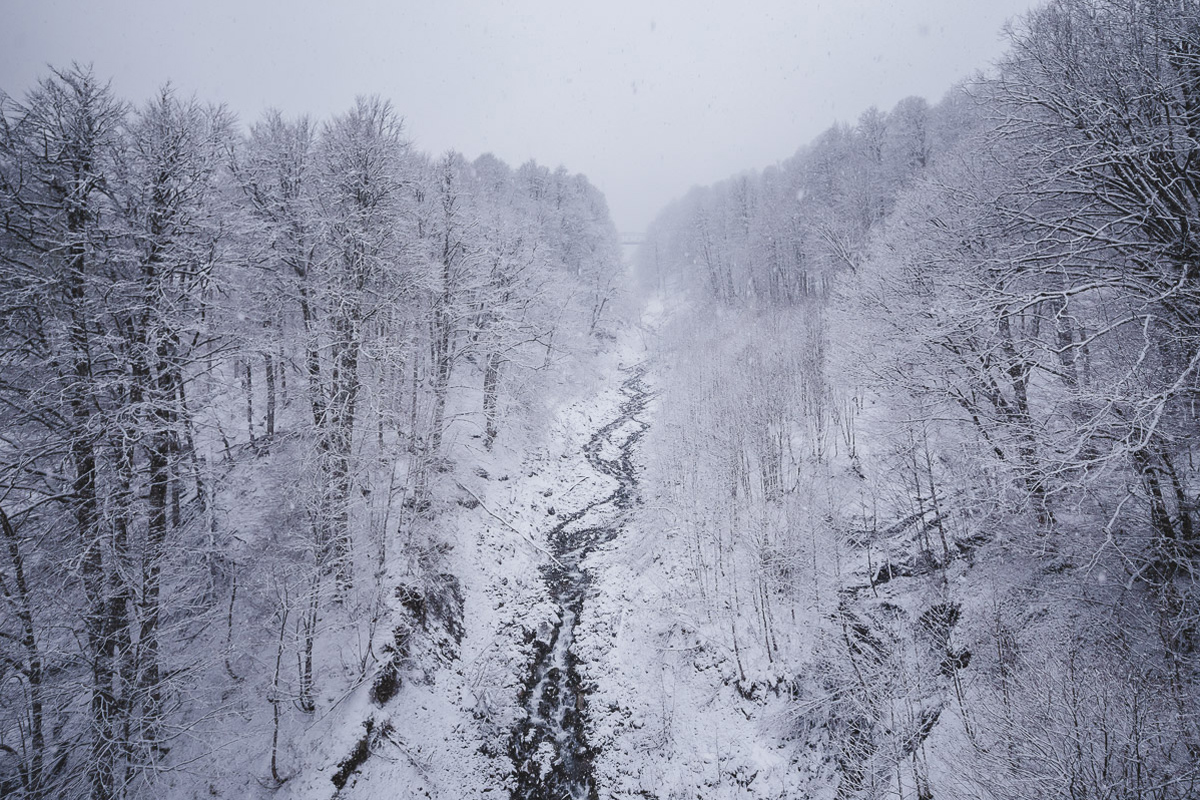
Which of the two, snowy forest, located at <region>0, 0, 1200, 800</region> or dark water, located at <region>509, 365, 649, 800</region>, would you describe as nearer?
snowy forest, located at <region>0, 0, 1200, 800</region>

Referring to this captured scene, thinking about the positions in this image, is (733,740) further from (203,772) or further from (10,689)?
(10,689)

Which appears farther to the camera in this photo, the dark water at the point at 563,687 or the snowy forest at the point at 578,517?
the dark water at the point at 563,687

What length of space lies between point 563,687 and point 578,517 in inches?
262

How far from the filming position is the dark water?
867 centimetres

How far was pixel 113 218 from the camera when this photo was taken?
7.77 meters

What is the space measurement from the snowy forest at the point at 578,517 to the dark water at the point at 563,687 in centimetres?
8

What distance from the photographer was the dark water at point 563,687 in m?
8.67

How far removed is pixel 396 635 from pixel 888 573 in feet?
40.2

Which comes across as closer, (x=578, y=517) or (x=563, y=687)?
(x=563, y=687)

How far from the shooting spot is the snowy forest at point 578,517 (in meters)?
6.41

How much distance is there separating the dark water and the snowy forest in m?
0.08

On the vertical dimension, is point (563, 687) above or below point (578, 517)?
below

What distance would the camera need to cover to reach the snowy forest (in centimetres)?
641

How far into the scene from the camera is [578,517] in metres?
16.6
